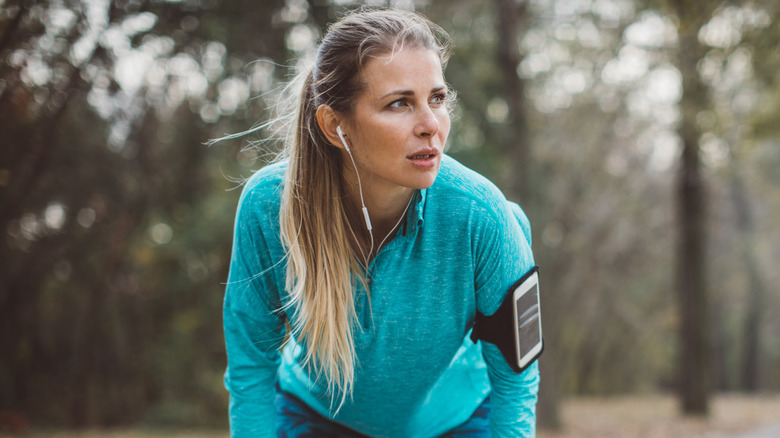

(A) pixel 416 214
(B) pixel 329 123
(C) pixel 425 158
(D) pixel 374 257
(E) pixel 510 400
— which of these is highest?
(B) pixel 329 123

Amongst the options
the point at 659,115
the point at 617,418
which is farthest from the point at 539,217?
the point at 617,418

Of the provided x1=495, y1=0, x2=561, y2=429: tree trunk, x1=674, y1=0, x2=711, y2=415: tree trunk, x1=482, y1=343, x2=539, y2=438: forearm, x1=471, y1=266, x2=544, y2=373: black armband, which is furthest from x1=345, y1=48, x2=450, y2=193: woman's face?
x1=674, y1=0, x2=711, y2=415: tree trunk

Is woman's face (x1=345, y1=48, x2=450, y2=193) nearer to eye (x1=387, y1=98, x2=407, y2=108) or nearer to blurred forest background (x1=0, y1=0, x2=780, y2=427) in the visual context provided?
eye (x1=387, y1=98, x2=407, y2=108)

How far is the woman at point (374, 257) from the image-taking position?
1.74 metres

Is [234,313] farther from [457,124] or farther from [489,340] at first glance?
[457,124]

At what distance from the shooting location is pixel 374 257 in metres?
1.90

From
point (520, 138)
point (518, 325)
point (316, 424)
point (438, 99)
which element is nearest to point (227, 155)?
point (520, 138)

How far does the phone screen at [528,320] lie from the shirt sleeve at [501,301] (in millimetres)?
59

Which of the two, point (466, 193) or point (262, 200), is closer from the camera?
point (466, 193)

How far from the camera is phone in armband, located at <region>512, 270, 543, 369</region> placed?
5.78 feet

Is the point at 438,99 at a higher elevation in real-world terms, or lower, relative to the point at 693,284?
higher

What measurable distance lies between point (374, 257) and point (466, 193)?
13.5 inches

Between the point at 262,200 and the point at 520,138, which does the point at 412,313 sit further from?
the point at 520,138

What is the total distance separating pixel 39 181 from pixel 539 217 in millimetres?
7655
